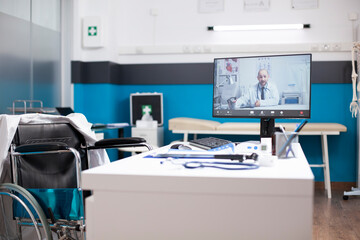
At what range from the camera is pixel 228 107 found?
89.1 inches

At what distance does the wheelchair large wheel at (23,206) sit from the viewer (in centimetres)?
167

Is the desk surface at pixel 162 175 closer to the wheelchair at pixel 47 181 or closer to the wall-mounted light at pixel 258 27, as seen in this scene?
the wheelchair at pixel 47 181

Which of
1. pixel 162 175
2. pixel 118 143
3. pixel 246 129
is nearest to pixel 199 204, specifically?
pixel 162 175

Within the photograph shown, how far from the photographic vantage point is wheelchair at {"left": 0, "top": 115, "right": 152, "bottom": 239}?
5.87ft

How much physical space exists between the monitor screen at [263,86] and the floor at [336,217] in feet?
3.72

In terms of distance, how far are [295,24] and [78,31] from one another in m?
2.38

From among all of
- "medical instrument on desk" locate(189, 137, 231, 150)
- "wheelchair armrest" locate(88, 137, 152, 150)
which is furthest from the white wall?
"medical instrument on desk" locate(189, 137, 231, 150)

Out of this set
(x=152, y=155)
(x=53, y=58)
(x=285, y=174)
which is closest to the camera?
(x=285, y=174)

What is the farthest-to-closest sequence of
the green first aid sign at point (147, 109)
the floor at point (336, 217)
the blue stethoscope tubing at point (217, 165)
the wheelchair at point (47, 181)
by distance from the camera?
the green first aid sign at point (147, 109) → the floor at point (336, 217) → the wheelchair at point (47, 181) → the blue stethoscope tubing at point (217, 165)

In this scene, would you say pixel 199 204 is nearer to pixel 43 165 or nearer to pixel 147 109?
pixel 43 165

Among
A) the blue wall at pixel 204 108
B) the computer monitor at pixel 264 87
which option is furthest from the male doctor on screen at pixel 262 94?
the blue wall at pixel 204 108

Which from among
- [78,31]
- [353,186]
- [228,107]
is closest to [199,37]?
[78,31]

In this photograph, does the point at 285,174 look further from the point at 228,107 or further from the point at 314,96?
the point at 314,96

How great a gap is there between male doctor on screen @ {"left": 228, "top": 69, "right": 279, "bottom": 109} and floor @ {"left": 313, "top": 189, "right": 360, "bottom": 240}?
117cm
